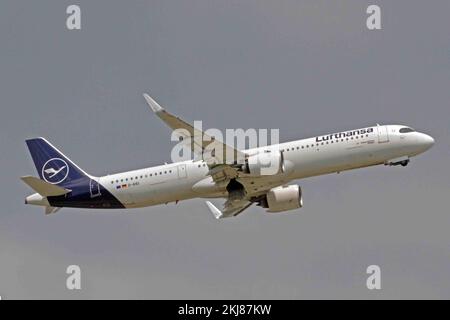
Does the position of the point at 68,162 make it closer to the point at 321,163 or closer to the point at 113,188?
the point at 113,188

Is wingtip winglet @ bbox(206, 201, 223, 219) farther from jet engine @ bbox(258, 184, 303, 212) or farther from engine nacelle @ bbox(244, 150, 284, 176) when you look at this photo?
engine nacelle @ bbox(244, 150, 284, 176)

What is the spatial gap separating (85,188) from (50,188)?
2911 millimetres

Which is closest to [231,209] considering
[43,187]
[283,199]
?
[283,199]

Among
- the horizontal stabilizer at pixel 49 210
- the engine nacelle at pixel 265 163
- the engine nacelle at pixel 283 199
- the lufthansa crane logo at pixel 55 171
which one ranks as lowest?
the horizontal stabilizer at pixel 49 210

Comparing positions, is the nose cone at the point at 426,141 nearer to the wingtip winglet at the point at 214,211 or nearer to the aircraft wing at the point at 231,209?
the aircraft wing at the point at 231,209

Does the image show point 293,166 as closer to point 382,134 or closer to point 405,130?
point 382,134

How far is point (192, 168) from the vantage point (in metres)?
88.5

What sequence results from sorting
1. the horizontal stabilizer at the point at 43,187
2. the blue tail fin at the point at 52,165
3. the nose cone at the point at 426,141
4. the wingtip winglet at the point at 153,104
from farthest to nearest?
1. the blue tail fin at the point at 52,165
2. the horizontal stabilizer at the point at 43,187
3. the nose cone at the point at 426,141
4. the wingtip winglet at the point at 153,104

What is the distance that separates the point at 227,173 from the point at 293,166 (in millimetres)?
5387

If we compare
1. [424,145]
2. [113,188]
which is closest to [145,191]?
[113,188]

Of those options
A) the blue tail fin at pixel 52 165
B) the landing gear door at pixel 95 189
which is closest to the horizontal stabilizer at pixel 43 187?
the blue tail fin at pixel 52 165

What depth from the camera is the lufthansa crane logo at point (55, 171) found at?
9294 centimetres

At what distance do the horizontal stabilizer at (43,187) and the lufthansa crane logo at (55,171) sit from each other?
6.94ft

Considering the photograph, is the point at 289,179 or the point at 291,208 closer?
the point at 289,179
